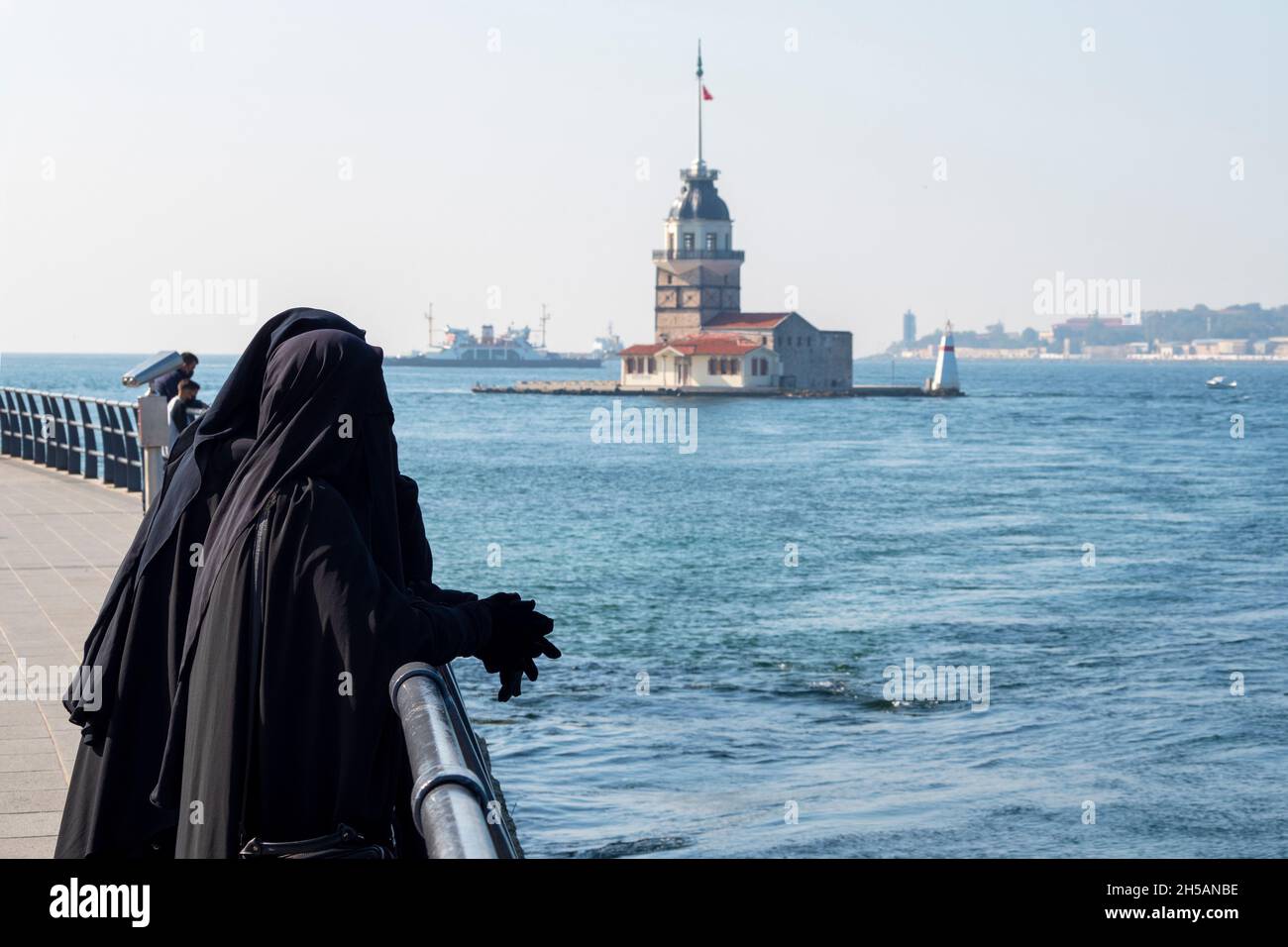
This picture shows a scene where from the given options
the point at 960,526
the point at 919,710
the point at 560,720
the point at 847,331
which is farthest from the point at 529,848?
the point at 847,331

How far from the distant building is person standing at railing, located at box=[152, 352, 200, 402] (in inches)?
3984

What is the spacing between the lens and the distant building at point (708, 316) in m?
116

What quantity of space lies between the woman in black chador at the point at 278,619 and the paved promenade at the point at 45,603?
228cm

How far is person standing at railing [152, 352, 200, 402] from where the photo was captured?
14.2 meters

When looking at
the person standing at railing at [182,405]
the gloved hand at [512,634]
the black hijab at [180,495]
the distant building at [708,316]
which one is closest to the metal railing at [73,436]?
the person standing at railing at [182,405]

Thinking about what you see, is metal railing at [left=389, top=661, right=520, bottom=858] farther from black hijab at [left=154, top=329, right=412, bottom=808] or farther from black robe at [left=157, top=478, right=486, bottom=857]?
black hijab at [left=154, top=329, right=412, bottom=808]

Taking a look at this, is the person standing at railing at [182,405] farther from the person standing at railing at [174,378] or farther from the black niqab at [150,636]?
the black niqab at [150,636]

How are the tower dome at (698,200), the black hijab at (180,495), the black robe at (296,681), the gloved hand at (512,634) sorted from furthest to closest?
1. the tower dome at (698,200)
2. the gloved hand at (512,634)
3. the black hijab at (180,495)
4. the black robe at (296,681)

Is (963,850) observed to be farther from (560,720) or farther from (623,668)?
(623,668)

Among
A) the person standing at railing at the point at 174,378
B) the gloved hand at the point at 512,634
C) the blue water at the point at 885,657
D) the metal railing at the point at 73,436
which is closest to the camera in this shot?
the gloved hand at the point at 512,634

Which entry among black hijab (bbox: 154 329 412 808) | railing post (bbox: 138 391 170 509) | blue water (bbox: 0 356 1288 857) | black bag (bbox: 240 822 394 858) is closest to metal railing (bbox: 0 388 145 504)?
railing post (bbox: 138 391 170 509)

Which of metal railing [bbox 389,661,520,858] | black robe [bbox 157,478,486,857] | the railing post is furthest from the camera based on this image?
the railing post

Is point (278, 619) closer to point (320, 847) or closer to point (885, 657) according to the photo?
point (320, 847)

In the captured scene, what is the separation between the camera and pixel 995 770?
15.7 m
